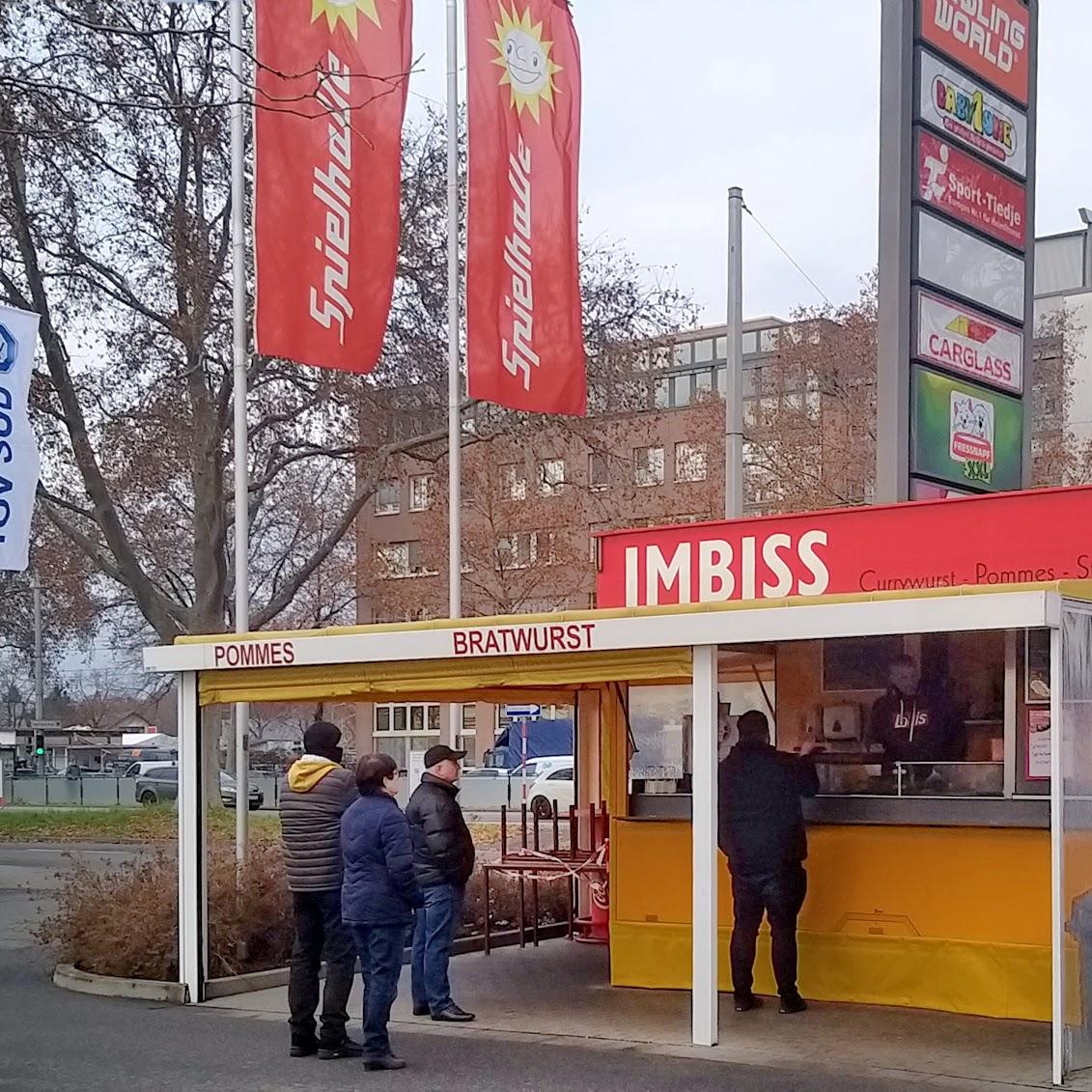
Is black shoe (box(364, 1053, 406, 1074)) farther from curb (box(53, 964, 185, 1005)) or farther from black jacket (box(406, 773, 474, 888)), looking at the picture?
curb (box(53, 964, 185, 1005))

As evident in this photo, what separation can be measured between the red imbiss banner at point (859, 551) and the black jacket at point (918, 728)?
2.73ft

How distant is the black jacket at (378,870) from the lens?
29.2 ft

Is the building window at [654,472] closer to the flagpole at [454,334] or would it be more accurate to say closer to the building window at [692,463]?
the building window at [692,463]

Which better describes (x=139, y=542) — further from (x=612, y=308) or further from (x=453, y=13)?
(x=453, y=13)

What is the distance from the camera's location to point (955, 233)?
13.2 m

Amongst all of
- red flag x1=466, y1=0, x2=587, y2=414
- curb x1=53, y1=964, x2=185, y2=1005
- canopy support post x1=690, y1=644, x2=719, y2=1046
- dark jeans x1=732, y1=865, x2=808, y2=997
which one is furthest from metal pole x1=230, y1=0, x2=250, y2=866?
canopy support post x1=690, y1=644, x2=719, y2=1046

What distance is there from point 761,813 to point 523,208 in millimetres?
6349

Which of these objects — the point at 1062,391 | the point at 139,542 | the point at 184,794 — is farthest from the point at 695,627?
the point at 1062,391

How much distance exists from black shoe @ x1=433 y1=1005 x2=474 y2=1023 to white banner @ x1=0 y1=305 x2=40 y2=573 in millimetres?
3741

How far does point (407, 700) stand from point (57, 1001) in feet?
10.1

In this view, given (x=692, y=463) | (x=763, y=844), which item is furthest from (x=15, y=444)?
(x=692, y=463)

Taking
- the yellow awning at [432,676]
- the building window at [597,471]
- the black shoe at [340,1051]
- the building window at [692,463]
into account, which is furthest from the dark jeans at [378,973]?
the building window at [692,463]

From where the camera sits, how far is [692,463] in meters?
39.8

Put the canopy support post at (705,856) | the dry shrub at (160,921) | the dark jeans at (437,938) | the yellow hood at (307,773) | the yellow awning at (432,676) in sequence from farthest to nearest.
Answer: the dry shrub at (160,921), the dark jeans at (437,938), the yellow awning at (432,676), the canopy support post at (705,856), the yellow hood at (307,773)
